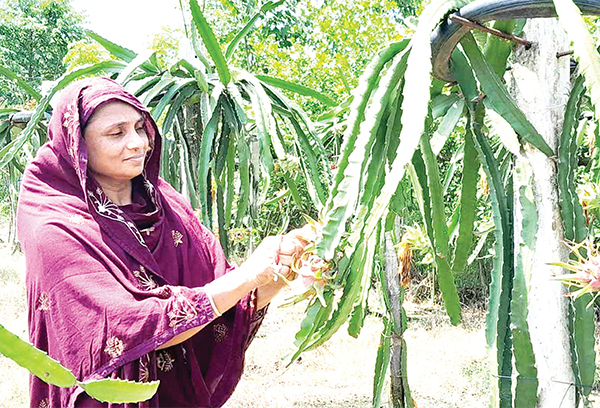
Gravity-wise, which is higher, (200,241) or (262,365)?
(200,241)

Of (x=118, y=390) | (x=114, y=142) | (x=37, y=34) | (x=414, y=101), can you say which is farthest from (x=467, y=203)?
(x=37, y=34)

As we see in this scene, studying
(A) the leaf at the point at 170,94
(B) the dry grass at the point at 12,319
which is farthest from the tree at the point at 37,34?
(A) the leaf at the point at 170,94

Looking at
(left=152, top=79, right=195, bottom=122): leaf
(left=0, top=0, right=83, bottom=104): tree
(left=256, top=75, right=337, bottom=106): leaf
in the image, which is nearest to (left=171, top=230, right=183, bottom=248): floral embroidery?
(left=152, top=79, right=195, bottom=122): leaf

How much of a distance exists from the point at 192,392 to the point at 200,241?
0.29 m

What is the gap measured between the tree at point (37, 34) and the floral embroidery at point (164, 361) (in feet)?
36.6

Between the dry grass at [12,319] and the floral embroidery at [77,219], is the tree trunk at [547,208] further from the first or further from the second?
the dry grass at [12,319]

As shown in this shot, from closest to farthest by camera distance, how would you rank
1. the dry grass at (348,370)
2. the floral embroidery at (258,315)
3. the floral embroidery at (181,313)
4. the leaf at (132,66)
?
the floral embroidery at (181,313) → the floral embroidery at (258,315) → the leaf at (132,66) → the dry grass at (348,370)

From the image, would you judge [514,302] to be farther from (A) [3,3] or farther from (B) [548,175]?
(A) [3,3]

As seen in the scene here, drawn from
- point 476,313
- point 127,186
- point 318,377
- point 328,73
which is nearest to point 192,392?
point 127,186

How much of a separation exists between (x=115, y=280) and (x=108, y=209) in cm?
16

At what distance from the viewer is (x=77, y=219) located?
3.46ft

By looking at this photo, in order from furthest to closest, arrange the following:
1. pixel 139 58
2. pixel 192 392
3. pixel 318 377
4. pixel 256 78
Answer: pixel 318 377 < pixel 256 78 < pixel 139 58 < pixel 192 392

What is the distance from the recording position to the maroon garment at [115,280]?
100 centimetres

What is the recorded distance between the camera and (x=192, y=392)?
1.16 meters
